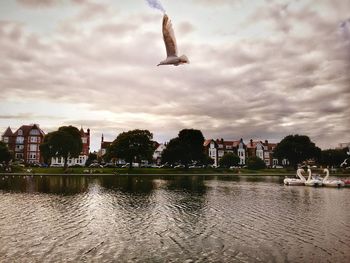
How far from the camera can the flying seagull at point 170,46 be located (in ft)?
41.3

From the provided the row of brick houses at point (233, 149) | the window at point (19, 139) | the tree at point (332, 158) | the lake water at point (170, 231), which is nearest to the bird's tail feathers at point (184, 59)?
the lake water at point (170, 231)

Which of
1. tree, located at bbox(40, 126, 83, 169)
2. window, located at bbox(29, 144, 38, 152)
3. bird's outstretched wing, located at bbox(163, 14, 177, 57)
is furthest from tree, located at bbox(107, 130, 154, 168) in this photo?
bird's outstretched wing, located at bbox(163, 14, 177, 57)

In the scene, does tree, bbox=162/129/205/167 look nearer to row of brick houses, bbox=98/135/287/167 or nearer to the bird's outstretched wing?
row of brick houses, bbox=98/135/287/167

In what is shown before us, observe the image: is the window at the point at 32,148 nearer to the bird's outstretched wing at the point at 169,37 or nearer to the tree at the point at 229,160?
the tree at the point at 229,160

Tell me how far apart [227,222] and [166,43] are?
656 inches

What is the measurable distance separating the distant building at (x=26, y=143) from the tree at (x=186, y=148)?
61118 mm

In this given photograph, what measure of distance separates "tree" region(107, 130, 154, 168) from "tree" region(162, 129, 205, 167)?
51.0 feet

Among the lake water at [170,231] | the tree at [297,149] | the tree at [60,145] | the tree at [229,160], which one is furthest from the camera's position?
the tree at [297,149]

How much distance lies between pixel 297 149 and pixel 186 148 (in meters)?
49.6

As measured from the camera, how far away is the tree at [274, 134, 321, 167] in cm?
13452

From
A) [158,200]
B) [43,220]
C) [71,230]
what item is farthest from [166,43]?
[158,200]

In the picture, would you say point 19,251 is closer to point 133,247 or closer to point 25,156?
point 133,247

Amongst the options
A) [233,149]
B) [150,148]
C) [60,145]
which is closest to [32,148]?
[60,145]

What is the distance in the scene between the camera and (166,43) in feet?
43.4
